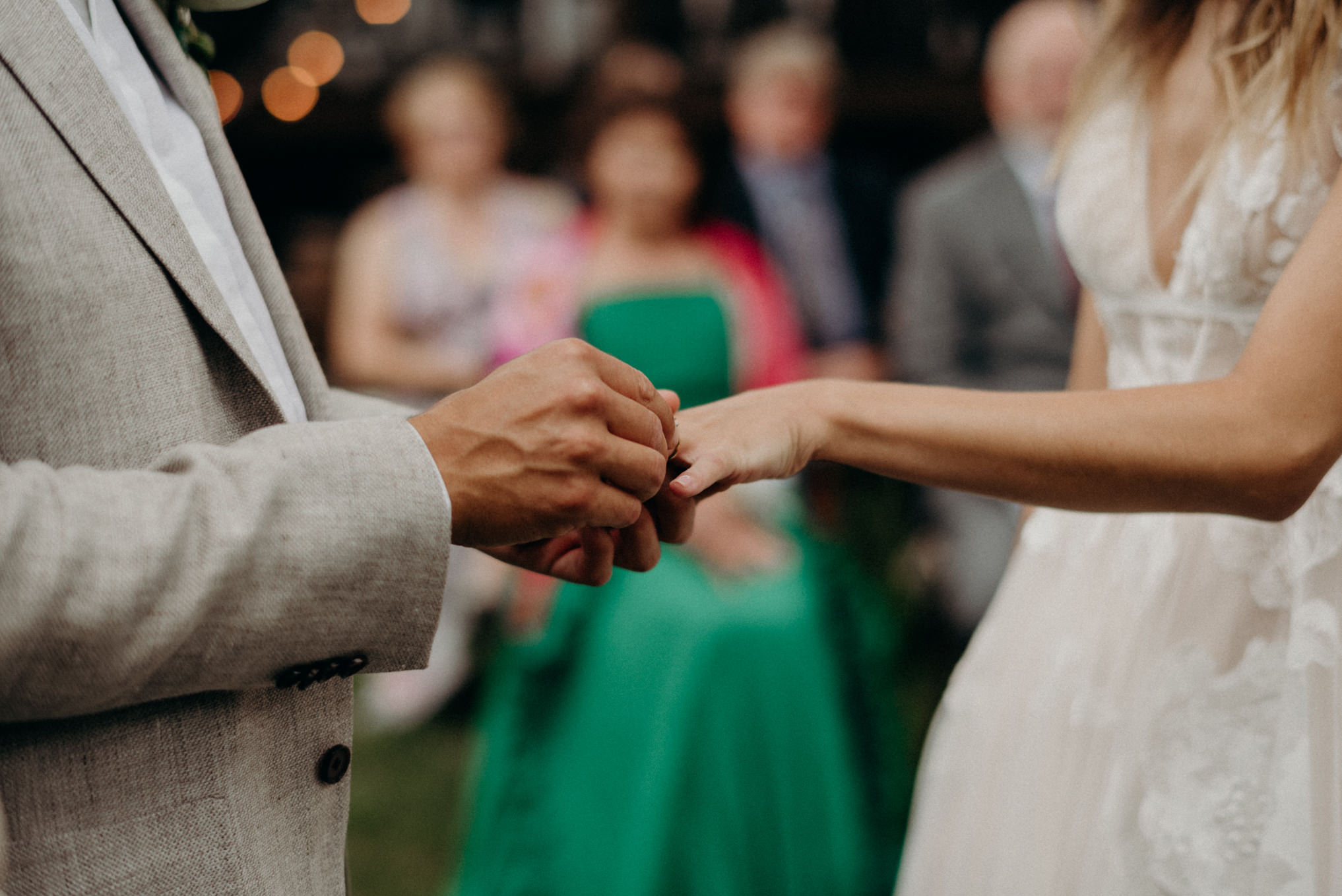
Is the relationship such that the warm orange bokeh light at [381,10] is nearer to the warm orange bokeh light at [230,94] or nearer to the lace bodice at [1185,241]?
the warm orange bokeh light at [230,94]

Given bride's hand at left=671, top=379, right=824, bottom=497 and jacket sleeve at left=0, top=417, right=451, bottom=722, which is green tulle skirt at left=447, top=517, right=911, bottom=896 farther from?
jacket sleeve at left=0, top=417, right=451, bottom=722

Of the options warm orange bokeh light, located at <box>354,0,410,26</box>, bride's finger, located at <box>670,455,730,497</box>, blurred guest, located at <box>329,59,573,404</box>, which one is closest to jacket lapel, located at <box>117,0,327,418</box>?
bride's finger, located at <box>670,455,730,497</box>

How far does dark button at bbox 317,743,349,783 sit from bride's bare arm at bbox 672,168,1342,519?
0.45 m

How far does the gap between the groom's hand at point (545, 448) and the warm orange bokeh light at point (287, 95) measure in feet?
21.7

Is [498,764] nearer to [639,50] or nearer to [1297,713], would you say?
[1297,713]

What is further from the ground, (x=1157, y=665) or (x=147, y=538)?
(x=147, y=538)

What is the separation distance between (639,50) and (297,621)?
3.52 meters

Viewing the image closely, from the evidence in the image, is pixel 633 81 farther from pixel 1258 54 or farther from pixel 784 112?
pixel 1258 54

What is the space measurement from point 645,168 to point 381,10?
469 cm

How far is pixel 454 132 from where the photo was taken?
4254 mm

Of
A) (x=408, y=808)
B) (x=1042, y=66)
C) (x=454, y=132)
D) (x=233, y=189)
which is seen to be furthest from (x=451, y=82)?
→ (x=233, y=189)

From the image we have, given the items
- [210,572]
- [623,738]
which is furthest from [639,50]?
[210,572]

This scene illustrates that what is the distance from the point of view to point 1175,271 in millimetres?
1335

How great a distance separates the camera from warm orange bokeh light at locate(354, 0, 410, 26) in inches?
273
